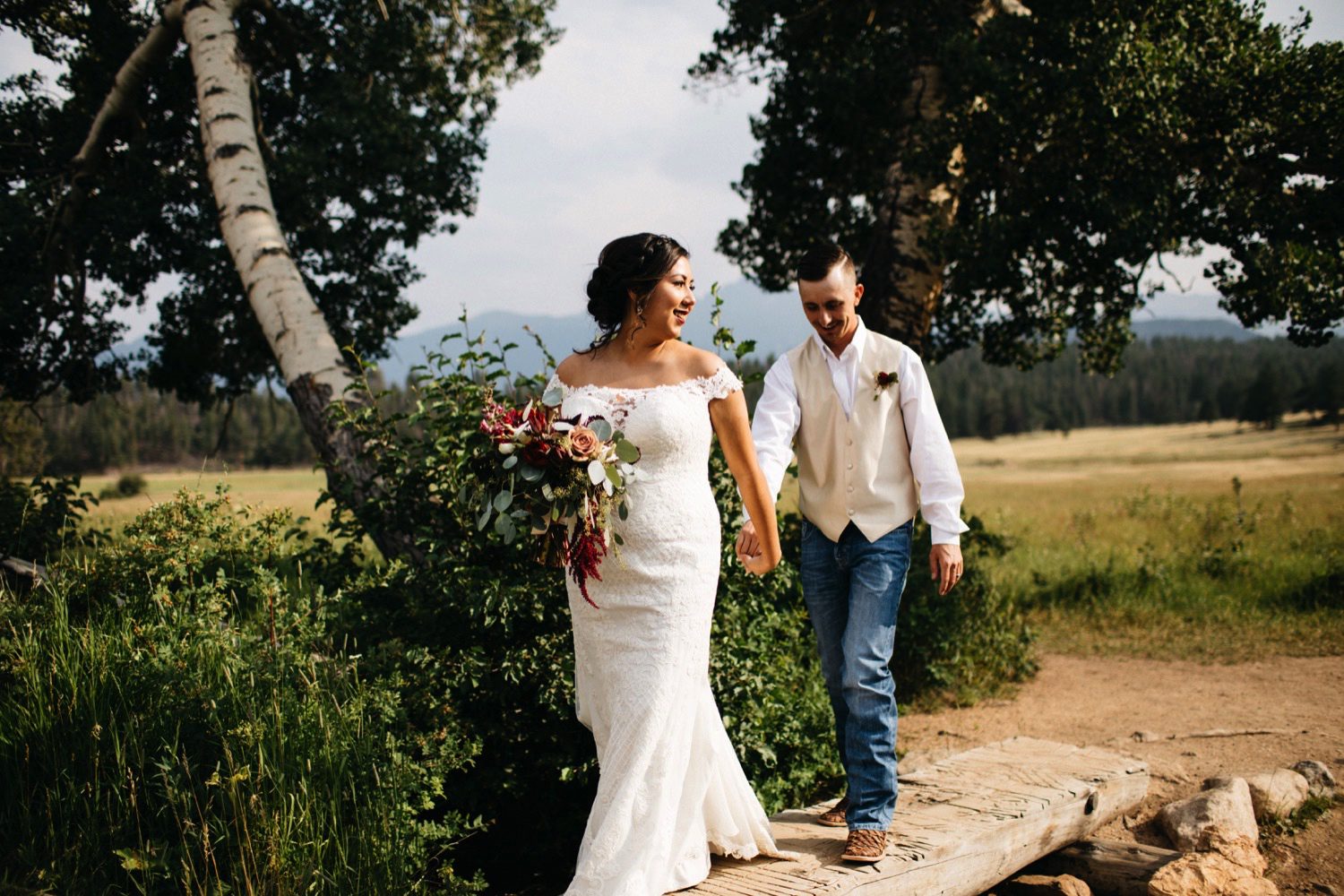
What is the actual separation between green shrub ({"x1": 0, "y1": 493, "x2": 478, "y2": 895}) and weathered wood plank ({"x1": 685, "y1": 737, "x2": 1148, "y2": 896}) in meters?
1.43

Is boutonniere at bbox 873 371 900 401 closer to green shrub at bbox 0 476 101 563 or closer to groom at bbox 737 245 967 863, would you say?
groom at bbox 737 245 967 863

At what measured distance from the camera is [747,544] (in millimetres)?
4086

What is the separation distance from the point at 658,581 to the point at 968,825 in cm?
193

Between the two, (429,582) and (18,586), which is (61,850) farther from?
(18,586)

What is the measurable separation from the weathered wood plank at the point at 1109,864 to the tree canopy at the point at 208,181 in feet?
29.0

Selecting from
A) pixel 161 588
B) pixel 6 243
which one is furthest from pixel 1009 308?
pixel 6 243

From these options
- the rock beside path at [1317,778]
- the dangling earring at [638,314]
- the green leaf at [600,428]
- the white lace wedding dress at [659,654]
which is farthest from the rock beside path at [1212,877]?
the dangling earring at [638,314]

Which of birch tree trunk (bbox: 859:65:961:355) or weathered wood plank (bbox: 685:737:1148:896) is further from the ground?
birch tree trunk (bbox: 859:65:961:355)

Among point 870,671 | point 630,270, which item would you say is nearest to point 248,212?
point 630,270

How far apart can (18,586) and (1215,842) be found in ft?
22.8

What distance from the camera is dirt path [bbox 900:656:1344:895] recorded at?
5160mm

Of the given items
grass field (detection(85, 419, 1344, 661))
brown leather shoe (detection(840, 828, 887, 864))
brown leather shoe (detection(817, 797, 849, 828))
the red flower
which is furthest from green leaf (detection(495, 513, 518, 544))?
grass field (detection(85, 419, 1344, 661))

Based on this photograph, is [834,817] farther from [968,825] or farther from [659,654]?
[659,654]

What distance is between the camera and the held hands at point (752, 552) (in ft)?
13.2
